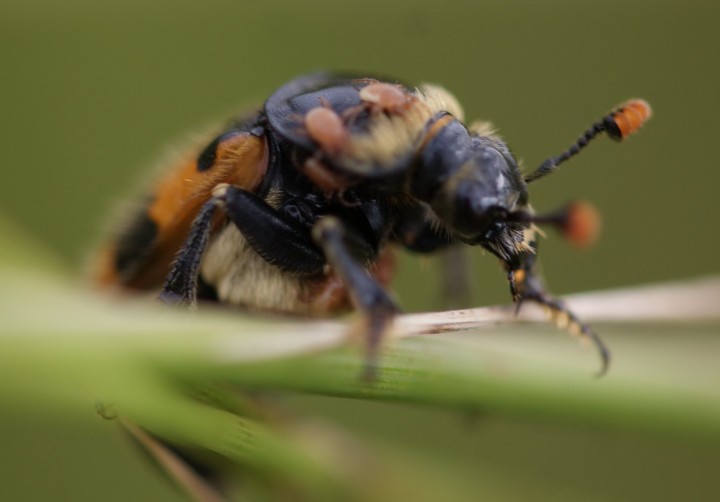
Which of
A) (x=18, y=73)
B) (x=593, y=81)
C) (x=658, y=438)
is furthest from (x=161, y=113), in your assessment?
(x=658, y=438)

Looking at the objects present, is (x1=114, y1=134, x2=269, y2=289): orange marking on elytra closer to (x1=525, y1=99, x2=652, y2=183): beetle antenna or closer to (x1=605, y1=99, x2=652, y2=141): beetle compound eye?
(x1=525, y1=99, x2=652, y2=183): beetle antenna

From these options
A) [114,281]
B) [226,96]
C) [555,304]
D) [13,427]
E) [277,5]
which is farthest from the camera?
[226,96]

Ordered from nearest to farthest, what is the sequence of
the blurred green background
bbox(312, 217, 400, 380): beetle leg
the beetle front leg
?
bbox(312, 217, 400, 380): beetle leg, the beetle front leg, the blurred green background

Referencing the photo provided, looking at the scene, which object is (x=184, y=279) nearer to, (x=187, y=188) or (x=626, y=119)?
(x=187, y=188)

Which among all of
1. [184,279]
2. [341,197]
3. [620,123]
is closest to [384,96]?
[341,197]

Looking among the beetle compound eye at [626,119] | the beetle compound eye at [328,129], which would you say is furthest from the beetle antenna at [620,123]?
the beetle compound eye at [328,129]

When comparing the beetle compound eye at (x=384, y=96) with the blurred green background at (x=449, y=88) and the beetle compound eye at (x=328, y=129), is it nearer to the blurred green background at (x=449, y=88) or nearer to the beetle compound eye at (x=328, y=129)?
the beetle compound eye at (x=328, y=129)

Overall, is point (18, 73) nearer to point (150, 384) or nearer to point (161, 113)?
point (161, 113)

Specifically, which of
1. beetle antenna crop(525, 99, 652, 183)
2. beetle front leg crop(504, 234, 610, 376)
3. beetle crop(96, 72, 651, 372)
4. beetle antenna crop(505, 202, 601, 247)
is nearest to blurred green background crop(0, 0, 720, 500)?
beetle crop(96, 72, 651, 372)
